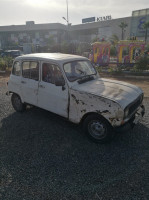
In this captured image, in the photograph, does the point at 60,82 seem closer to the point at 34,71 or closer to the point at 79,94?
the point at 79,94

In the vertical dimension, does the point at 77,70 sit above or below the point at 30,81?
above

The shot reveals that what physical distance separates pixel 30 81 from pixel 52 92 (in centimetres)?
101

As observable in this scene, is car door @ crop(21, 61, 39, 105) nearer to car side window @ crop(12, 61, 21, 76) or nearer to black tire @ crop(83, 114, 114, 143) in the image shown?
car side window @ crop(12, 61, 21, 76)

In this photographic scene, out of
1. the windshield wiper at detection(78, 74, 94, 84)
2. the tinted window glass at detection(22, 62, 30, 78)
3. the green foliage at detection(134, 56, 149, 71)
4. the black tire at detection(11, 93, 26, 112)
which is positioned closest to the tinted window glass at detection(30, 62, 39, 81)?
the tinted window glass at detection(22, 62, 30, 78)

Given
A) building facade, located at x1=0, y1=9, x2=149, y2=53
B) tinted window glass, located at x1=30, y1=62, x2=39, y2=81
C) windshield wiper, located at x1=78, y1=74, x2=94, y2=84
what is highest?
building facade, located at x1=0, y1=9, x2=149, y2=53

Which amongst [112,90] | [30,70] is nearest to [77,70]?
[112,90]

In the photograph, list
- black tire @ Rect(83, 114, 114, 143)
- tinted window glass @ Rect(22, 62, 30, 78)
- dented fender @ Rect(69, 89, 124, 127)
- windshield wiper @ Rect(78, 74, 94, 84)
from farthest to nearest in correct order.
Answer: tinted window glass @ Rect(22, 62, 30, 78) < windshield wiper @ Rect(78, 74, 94, 84) < black tire @ Rect(83, 114, 114, 143) < dented fender @ Rect(69, 89, 124, 127)

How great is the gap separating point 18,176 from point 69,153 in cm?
115

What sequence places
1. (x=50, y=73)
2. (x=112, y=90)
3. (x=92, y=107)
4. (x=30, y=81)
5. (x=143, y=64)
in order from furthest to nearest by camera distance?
(x=143, y=64) < (x=30, y=81) < (x=50, y=73) < (x=112, y=90) < (x=92, y=107)

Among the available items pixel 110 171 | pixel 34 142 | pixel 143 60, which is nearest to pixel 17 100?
pixel 34 142

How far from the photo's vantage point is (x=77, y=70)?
172 inches

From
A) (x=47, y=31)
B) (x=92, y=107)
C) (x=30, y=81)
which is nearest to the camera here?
(x=92, y=107)

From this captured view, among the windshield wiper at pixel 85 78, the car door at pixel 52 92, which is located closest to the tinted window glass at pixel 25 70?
the car door at pixel 52 92

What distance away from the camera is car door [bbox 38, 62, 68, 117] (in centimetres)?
400
